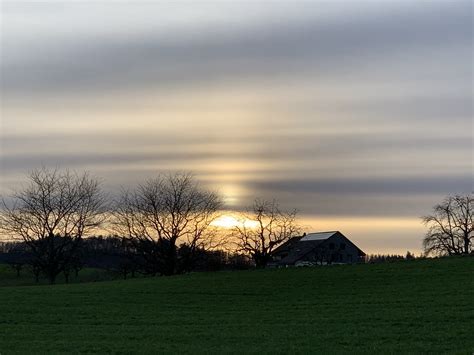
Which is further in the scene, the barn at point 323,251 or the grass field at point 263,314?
the barn at point 323,251

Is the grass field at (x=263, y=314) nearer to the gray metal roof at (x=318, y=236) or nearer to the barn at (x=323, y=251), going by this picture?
the barn at (x=323, y=251)

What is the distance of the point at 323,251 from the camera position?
4727 inches

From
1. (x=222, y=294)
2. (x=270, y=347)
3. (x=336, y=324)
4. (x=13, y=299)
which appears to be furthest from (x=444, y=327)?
(x=13, y=299)

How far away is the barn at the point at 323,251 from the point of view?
120m

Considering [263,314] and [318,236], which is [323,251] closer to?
[318,236]

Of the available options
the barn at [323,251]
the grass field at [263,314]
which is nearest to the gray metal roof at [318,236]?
the barn at [323,251]

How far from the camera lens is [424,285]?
40031 millimetres

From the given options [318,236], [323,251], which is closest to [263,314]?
[323,251]

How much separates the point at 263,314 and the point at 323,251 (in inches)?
3617

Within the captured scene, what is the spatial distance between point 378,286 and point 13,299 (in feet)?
72.1

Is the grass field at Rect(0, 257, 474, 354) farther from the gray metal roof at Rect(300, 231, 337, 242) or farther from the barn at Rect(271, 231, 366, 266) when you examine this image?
the gray metal roof at Rect(300, 231, 337, 242)

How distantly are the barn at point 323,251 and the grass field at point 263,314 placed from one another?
66.9 metres

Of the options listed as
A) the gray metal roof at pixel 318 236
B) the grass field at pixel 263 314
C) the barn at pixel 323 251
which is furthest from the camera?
the gray metal roof at pixel 318 236

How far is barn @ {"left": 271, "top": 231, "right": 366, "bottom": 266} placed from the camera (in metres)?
120
